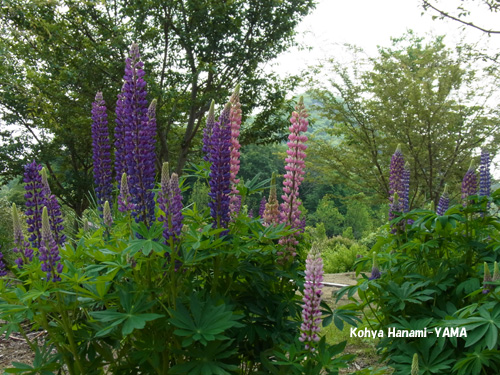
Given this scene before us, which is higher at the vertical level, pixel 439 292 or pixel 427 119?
pixel 427 119

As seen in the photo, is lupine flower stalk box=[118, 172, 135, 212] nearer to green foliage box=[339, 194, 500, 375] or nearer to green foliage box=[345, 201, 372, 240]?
green foliage box=[339, 194, 500, 375]

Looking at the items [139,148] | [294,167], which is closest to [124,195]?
[139,148]

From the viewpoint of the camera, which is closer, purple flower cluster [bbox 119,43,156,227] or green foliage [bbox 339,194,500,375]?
purple flower cluster [bbox 119,43,156,227]

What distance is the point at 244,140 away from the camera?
579 inches

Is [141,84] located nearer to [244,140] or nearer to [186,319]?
[186,319]

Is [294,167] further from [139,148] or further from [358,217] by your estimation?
[358,217]

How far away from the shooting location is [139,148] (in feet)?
7.60

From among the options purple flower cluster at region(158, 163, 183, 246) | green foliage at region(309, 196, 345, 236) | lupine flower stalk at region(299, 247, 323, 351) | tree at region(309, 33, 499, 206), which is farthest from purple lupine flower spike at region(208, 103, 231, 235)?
green foliage at region(309, 196, 345, 236)

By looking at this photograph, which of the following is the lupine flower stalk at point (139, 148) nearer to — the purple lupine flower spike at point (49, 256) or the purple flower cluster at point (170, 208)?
the purple flower cluster at point (170, 208)

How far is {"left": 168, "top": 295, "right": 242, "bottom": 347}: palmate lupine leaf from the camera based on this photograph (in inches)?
74.9

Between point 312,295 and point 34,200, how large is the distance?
1.84 metres

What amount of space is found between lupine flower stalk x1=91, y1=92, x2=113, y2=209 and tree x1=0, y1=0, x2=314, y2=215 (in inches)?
332

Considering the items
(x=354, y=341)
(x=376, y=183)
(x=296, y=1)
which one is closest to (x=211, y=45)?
(x=296, y=1)

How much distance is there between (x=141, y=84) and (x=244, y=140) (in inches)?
487
